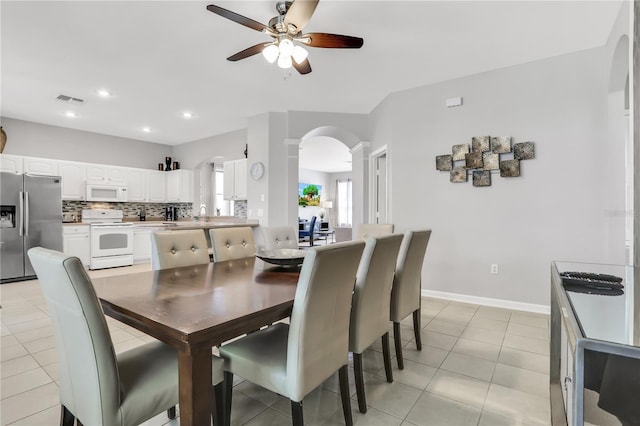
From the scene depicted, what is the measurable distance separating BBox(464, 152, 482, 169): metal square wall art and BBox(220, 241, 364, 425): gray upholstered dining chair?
271 centimetres

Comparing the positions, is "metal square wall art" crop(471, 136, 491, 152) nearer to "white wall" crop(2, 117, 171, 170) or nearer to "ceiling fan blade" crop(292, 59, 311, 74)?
"ceiling fan blade" crop(292, 59, 311, 74)

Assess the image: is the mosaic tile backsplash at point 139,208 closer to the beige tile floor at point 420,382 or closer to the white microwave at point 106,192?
the white microwave at point 106,192

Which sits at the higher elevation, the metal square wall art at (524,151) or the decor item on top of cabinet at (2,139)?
the decor item on top of cabinet at (2,139)

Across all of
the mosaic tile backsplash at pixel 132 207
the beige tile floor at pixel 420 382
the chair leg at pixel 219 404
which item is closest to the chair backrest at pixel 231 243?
the beige tile floor at pixel 420 382

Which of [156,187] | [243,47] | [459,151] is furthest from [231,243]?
[156,187]

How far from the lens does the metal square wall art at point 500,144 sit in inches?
135

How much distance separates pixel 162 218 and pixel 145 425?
622 cm

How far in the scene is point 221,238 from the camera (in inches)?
103

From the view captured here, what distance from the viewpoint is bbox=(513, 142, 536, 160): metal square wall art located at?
130 inches

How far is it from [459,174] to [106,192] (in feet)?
20.3

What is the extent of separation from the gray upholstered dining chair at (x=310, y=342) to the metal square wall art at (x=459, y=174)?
8.85 ft

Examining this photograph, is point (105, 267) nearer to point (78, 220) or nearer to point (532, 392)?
point (78, 220)

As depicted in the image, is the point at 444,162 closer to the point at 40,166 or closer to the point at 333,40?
the point at 333,40

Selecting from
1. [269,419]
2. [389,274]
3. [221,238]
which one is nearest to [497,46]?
[389,274]
